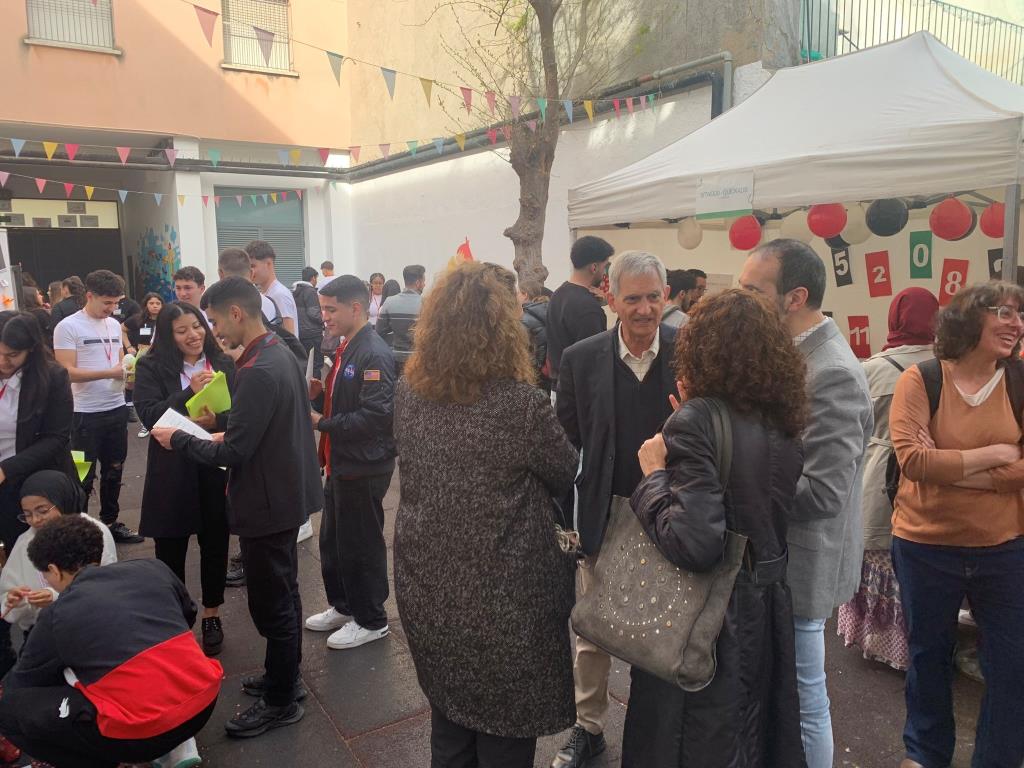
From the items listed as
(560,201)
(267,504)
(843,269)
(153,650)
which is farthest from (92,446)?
(560,201)

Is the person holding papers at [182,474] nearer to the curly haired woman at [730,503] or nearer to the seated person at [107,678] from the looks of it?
the seated person at [107,678]

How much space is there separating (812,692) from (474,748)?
3.36 ft

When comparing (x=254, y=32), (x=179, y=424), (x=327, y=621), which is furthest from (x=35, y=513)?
(x=254, y=32)

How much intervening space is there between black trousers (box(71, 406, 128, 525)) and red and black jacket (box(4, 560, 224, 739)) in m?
2.98

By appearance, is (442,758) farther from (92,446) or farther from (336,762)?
(92,446)

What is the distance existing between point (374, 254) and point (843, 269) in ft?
35.8

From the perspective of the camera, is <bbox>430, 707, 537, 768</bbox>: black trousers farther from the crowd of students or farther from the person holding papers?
the person holding papers

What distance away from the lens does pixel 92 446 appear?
199 inches

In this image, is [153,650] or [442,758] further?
[153,650]

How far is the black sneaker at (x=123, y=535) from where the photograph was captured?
509 centimetres

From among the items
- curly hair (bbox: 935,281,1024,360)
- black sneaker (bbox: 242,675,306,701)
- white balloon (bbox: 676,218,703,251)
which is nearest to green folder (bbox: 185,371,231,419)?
black sneaker (bbox: 242,675,306,701)

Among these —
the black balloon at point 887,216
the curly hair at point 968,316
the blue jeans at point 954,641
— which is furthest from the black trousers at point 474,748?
the black balloon at point 887,216

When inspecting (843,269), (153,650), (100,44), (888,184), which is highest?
(100,44)

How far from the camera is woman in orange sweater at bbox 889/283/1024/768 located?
2.37 m
